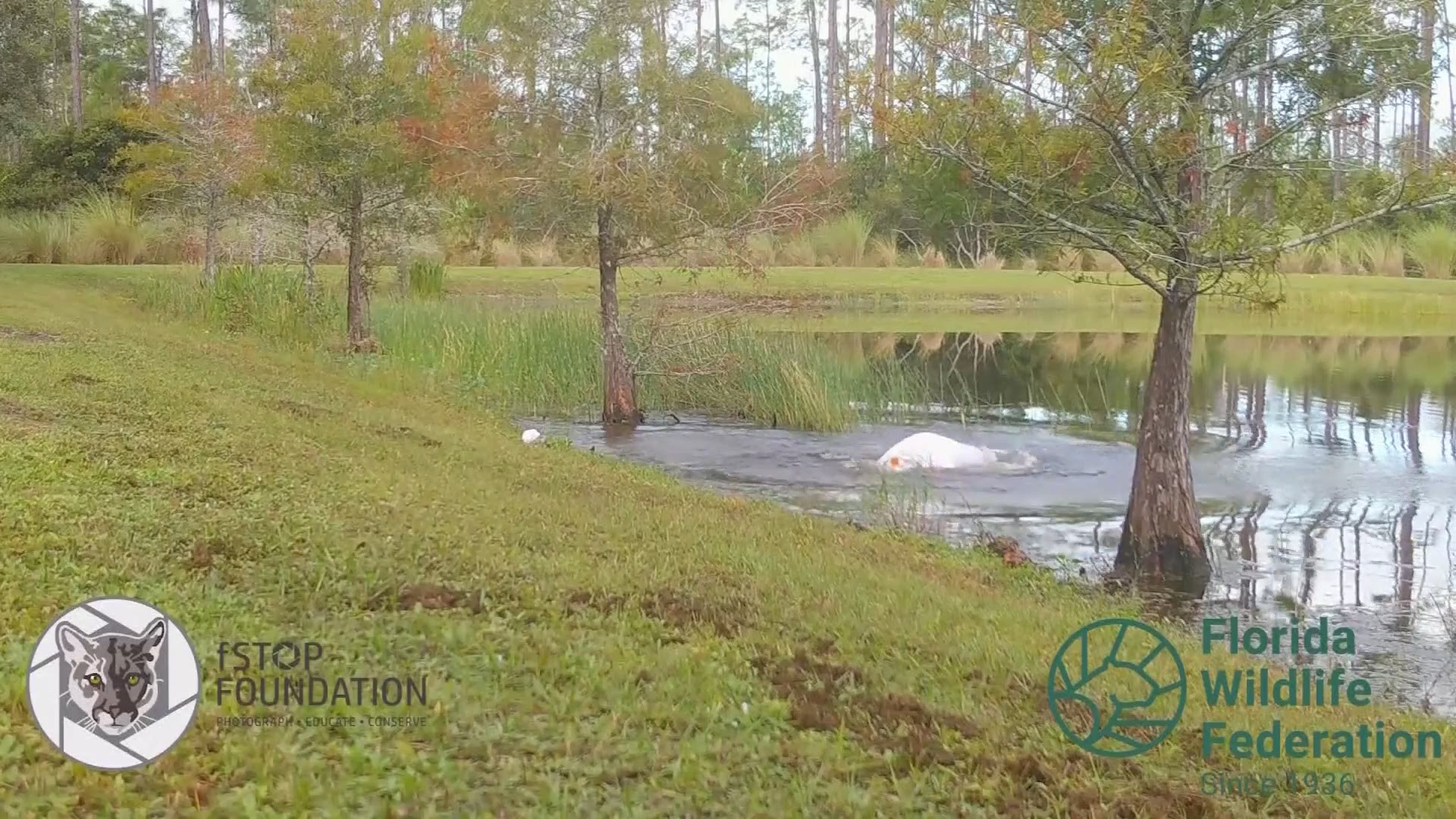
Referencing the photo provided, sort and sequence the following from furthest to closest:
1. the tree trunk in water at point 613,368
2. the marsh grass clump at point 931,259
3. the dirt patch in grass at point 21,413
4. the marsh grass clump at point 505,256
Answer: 1. the marsh grass clump at point 931,259
2. the marsh grass clump at point 505,256
3. the tree trunk in water at point 613,368
4. the dirt patch in grass at point 21,413

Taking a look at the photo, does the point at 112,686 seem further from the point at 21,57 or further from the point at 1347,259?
the point at 1347,259

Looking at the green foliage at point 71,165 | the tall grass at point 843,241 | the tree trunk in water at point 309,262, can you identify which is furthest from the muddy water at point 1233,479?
the green foliage at point 71,165

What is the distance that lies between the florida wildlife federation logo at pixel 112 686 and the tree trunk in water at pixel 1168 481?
6210 millimetres

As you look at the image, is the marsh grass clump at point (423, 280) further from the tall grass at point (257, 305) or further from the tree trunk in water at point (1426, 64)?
the tree trunk in water at point (1426, 64)

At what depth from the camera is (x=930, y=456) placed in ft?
38.2

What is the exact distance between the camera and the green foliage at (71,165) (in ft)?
98.3

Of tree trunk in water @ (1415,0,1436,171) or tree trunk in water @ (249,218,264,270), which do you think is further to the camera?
tree trunk in water @ (249,218,264,270)

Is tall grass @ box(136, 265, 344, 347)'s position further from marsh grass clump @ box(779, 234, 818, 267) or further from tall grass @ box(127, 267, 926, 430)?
marsh grass clump @ box(779, 234, 818, 267)

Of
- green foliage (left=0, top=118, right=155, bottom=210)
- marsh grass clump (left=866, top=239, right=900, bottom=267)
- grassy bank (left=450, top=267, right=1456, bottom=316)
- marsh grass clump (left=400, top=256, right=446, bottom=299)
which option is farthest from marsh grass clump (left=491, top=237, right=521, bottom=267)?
marsh grass clump (left=866, top=239, right=900, bottom=267)

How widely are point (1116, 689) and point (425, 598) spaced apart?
Answer: 247 cm

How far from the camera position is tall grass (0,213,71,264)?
2595cm

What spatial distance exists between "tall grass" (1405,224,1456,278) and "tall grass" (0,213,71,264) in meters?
34.5

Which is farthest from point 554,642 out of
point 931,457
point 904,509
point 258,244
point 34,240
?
point 34,240

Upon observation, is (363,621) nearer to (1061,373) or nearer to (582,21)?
(582,21)
